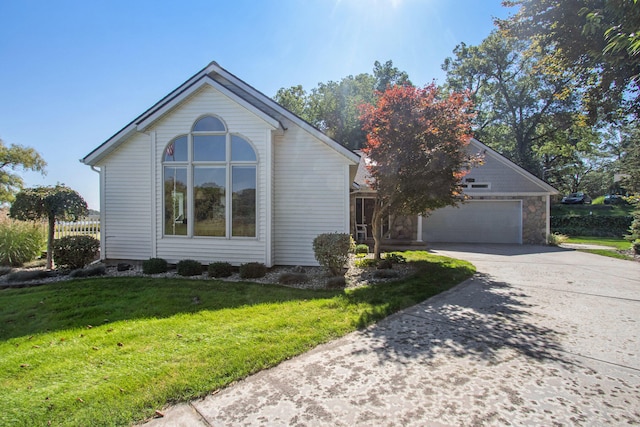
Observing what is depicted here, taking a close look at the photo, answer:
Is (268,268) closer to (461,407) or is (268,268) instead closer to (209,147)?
(209,147)

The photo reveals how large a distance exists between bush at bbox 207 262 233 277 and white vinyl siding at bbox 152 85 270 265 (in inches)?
27.6

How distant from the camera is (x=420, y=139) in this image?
7.90m

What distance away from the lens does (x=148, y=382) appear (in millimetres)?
2943

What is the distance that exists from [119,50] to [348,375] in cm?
1114

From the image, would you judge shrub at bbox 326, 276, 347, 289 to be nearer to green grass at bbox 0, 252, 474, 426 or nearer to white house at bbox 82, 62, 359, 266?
green grass at bbox 0, 252, 474, 426

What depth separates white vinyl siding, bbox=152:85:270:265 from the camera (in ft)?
28.1

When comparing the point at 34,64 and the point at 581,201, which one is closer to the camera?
the point at 34,64

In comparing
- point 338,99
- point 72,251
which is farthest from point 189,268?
point 338,99

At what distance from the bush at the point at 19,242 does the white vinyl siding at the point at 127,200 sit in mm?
3091

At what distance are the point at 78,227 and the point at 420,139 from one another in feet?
42.0

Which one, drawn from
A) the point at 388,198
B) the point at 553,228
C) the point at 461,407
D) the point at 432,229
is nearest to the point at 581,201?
the point at 553,228

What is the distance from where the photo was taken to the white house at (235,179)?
860 cm

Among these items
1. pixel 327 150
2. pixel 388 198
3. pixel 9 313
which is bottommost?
pixel 9 313

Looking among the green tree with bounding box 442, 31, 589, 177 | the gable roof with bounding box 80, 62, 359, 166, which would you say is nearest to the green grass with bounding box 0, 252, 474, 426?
the gable roof with bounding box 80, 62, 359, 166
